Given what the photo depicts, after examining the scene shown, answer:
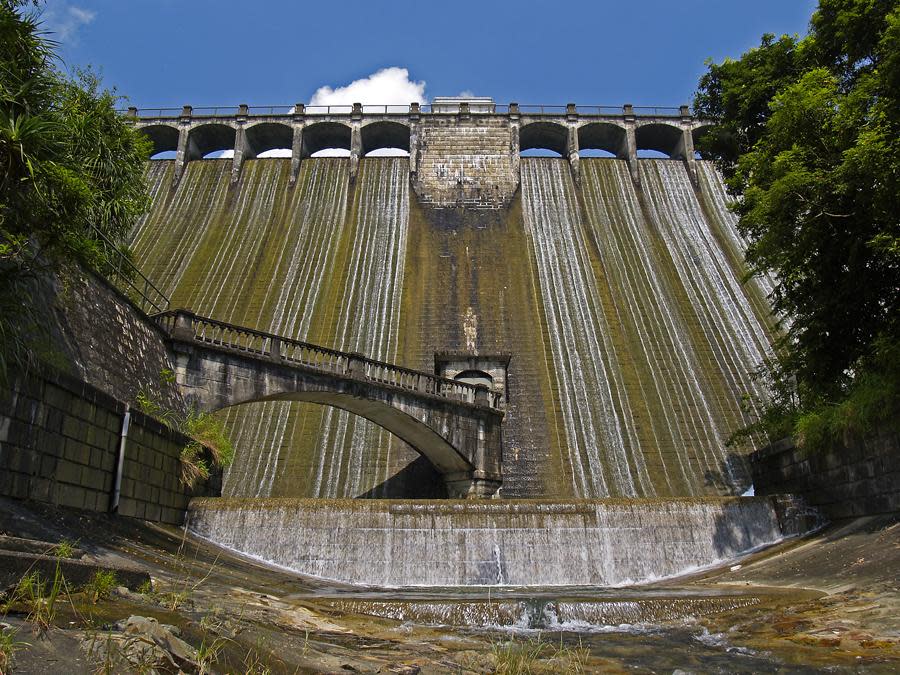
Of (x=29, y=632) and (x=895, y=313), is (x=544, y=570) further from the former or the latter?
(x=29, y=632)

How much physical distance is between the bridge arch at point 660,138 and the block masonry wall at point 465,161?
733cm

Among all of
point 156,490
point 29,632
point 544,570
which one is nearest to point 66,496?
point 156,490

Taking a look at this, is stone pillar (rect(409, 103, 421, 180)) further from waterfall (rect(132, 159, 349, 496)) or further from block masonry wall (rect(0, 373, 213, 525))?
block masonry wall (rect(0, 373, 213, 525))

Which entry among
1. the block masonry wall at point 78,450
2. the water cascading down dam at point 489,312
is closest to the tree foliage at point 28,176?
the block masonry wall at point 78,450

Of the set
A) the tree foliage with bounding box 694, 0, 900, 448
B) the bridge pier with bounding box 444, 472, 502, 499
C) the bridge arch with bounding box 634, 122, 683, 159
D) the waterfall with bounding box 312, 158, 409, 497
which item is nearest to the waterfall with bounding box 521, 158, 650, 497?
the bridge pier with bounding box 444, 472, 502, 499

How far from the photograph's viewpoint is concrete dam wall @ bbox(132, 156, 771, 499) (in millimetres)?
20031

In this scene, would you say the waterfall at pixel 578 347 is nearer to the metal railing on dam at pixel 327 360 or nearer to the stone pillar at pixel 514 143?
the stone pillar at pixel 514 143

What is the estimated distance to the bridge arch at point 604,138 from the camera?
34.1 meters

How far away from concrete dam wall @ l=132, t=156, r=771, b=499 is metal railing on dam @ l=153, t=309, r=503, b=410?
2.17 m

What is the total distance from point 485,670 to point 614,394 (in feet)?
58.8

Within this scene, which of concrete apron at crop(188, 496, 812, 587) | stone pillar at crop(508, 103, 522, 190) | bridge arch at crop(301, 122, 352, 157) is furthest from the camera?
bridge arch at crop(301, 122, 352, 157)

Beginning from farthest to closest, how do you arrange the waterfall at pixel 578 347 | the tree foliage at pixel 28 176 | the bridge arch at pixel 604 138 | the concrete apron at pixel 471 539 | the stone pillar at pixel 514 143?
the bridge arch at pixel 604 138, the stone pillar at pixel 514 143, the waterfall at pixel 578 347, the concrete apron at pixel 471 539, the tree foliage at pixel 28 176

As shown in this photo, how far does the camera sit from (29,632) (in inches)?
140

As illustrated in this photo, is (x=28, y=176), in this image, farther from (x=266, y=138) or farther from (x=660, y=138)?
(x=660, y=138)
